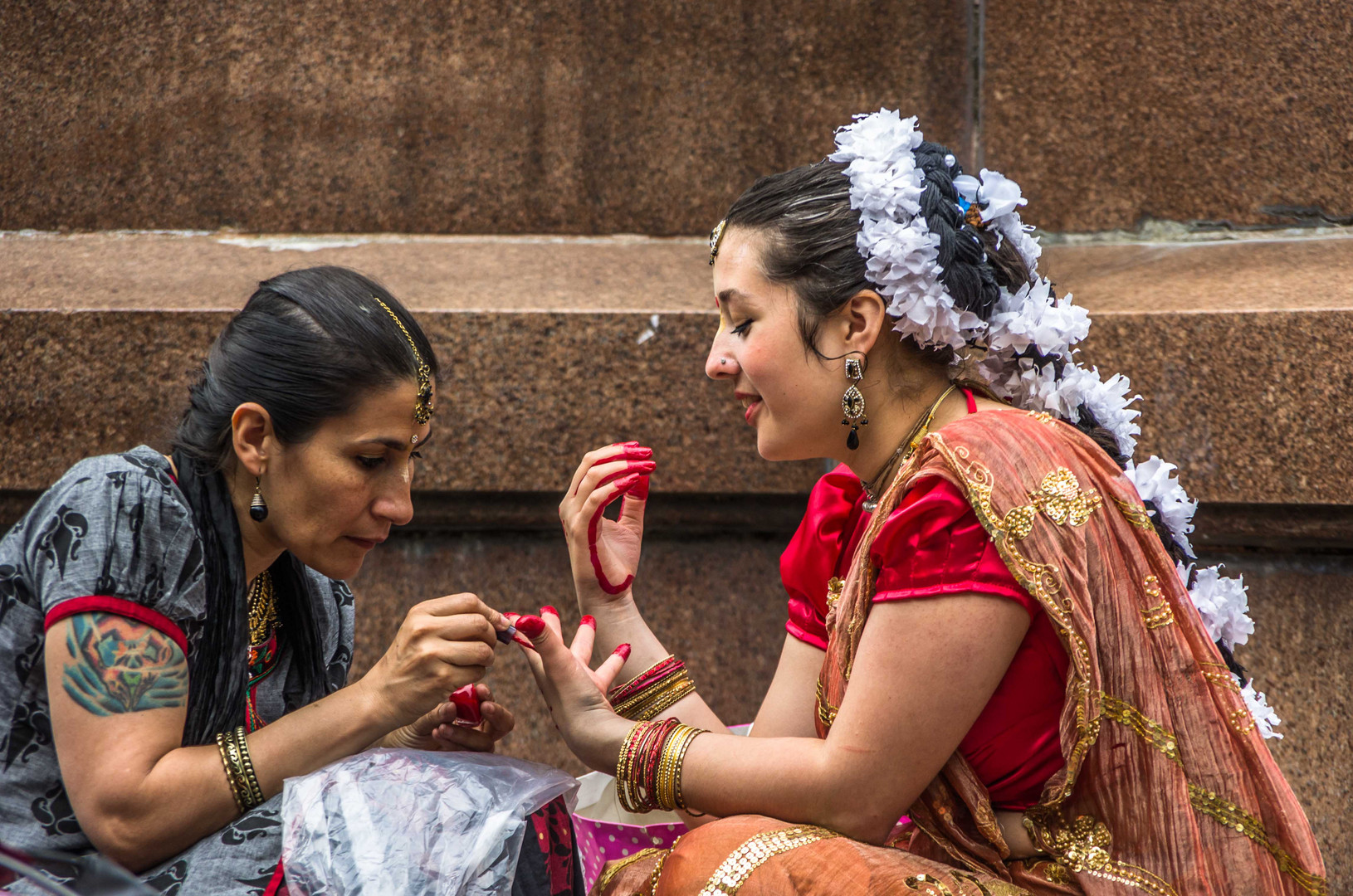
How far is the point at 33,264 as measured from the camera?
3.54 m

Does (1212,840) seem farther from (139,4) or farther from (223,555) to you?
(139,4)

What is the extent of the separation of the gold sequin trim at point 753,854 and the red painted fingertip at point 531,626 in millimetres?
552

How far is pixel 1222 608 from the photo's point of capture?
2422 millimetres

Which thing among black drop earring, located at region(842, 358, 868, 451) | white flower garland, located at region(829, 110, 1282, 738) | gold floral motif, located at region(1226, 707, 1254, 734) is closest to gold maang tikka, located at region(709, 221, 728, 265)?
white flower garland, located at region(829, 110, 1282, 738)

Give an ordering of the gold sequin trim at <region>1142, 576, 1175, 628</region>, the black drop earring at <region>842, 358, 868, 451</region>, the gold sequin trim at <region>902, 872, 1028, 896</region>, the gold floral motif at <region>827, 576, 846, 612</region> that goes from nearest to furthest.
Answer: the gold sequin trim at <region>902, 872, 1028, 896</region>
the gold sequin trim at <region>1142, 576, 1175, 628</region>
the black drop earring at <region>842, 358, 868, 451</region>
the gold floral motif at <region>827, 576, 846, 612</region>

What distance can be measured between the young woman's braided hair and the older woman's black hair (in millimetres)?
758

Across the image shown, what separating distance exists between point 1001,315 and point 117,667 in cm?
174

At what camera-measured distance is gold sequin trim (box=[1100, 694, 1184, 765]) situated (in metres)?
1.98

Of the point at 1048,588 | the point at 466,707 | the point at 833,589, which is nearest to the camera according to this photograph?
the point at 1048,588

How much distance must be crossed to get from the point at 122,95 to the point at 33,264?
23.8 inches

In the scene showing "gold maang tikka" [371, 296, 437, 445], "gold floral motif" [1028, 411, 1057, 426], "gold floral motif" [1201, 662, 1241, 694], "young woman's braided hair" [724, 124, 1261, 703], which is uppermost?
"young woman's braided hair" [724, 124, 1261, 703]

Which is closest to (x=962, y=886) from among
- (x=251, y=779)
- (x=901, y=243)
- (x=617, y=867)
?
(x=617, y=867)

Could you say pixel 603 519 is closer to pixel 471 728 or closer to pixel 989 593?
Answer: pixel 471 728

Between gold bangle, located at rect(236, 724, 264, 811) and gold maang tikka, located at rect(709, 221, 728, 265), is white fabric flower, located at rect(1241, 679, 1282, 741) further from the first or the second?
gold bangle, located at rect(236, 724, 264, 811)
